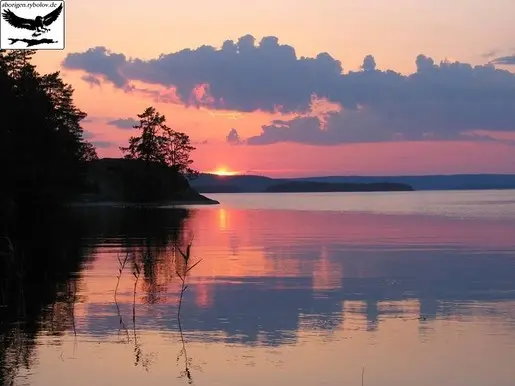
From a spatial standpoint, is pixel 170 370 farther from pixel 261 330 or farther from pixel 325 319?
pixel 325 319

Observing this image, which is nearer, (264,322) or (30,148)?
(264,322)

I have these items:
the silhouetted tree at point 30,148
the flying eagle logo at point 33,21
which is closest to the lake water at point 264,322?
the flying eagle logo at point 33,21

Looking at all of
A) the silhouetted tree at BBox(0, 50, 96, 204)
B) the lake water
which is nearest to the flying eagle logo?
the lake water

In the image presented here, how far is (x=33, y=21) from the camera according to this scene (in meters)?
47.3

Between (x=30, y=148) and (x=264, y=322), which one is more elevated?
(x=30, y=148)

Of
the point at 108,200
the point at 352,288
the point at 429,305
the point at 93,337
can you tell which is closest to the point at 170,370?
the point at 93,337

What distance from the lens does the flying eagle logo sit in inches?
1813

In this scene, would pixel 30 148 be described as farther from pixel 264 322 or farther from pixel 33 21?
pixel 264 322

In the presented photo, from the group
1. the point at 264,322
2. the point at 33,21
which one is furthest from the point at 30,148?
the point at 264,322

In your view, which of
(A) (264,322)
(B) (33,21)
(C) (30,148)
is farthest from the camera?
(C) (30,148)

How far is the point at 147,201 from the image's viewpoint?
200m

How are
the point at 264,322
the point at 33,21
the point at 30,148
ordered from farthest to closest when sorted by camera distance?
the point at 30,148 → the point at 33,21 → the point at 264,322

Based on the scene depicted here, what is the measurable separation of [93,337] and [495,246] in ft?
135

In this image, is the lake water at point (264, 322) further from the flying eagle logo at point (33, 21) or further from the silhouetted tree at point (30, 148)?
the silhouetted tree at point (30, 148)
